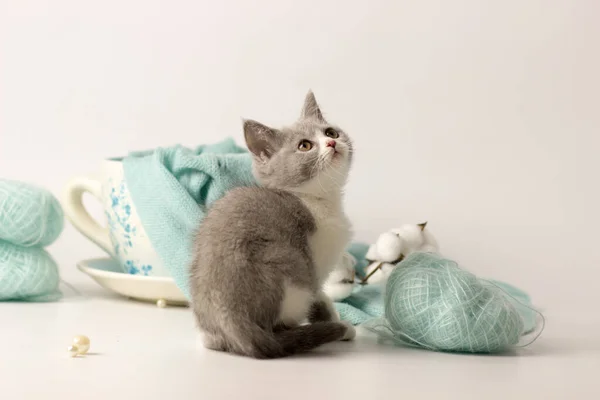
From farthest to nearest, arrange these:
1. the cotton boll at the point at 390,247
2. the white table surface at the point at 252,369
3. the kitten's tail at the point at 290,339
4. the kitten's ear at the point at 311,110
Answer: the cotton boll at the point at 390,247 < the kitten's ear at the point at 311,110 < the kitten's tail at the point at 290,339 < the white table surface at the point at 252,369

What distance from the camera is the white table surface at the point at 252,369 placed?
128 centimetres

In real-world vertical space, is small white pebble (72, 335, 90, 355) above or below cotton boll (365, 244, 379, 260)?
below

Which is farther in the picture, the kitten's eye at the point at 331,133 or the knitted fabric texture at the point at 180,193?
the knitted fabric texture at the point at 180,193

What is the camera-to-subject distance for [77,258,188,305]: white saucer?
77.0 inches

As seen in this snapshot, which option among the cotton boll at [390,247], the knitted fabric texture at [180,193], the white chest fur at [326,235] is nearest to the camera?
the white chest fur at [326,235]

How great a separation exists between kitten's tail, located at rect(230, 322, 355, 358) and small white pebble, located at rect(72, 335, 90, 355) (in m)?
0.26

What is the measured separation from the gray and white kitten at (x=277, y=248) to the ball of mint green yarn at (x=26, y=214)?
0.60 meters

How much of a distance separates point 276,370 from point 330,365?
0.32 feet

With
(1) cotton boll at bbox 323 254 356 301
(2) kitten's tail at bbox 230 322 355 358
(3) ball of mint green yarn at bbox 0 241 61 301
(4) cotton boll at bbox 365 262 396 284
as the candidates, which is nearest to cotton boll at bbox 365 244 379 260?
(4) cotton boll at bbox 365 262 396 284

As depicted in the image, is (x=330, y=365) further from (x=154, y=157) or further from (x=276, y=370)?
(x=154, y=157)

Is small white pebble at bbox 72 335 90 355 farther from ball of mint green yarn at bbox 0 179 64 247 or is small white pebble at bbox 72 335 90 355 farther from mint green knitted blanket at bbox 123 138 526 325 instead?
ball of mint green yarn at bbox 0 179 64 247

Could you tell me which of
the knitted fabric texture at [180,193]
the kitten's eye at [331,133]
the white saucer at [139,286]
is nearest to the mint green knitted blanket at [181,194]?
the knitted fabric texture at [180,193]

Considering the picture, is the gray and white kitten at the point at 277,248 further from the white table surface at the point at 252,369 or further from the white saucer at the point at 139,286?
the white saucer at the point at 139,286

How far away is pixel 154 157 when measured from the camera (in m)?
1.89
